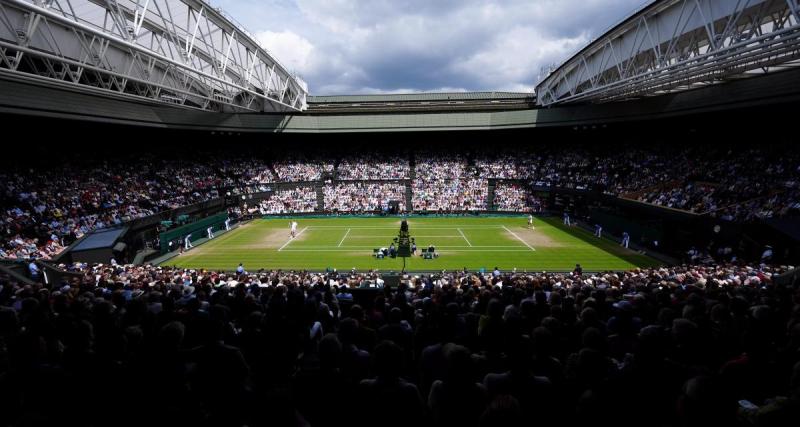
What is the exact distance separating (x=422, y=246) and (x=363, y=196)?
70.0 ft

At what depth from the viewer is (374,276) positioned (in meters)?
16.0

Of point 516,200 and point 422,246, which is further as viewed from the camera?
point 516,200

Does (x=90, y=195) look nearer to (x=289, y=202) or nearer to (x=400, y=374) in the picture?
(x=289, y=202)

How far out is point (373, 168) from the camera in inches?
2197

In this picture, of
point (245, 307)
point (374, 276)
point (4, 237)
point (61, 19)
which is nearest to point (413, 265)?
point (374, 276)

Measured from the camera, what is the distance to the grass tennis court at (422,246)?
25125mm

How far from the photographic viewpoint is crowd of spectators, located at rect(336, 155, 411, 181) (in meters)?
54.1

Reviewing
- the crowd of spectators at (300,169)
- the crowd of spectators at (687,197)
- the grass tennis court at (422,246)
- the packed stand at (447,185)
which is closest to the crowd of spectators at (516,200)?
the packed stand at (447,185)

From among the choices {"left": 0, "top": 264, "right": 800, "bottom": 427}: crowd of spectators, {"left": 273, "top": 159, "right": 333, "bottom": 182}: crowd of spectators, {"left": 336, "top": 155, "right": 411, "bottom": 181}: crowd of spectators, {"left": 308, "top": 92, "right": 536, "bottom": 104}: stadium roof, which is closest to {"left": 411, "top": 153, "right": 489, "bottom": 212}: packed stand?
{"left": 336, "top": 155, "right": 411, "bottom": 181}: crowd of spectators

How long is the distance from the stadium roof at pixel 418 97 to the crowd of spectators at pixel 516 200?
60.5ft

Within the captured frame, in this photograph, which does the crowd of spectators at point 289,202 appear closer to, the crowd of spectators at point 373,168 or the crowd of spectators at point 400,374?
the crowd of spectators at point 373,168

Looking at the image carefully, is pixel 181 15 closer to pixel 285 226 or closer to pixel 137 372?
pixel 285 226

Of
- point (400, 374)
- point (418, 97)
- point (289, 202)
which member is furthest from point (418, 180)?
point (400, 374)

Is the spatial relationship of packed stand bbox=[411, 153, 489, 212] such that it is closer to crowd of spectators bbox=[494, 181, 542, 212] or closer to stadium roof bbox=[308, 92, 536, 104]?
crowd of spectators bbox=[494, 181, 542, 212]
